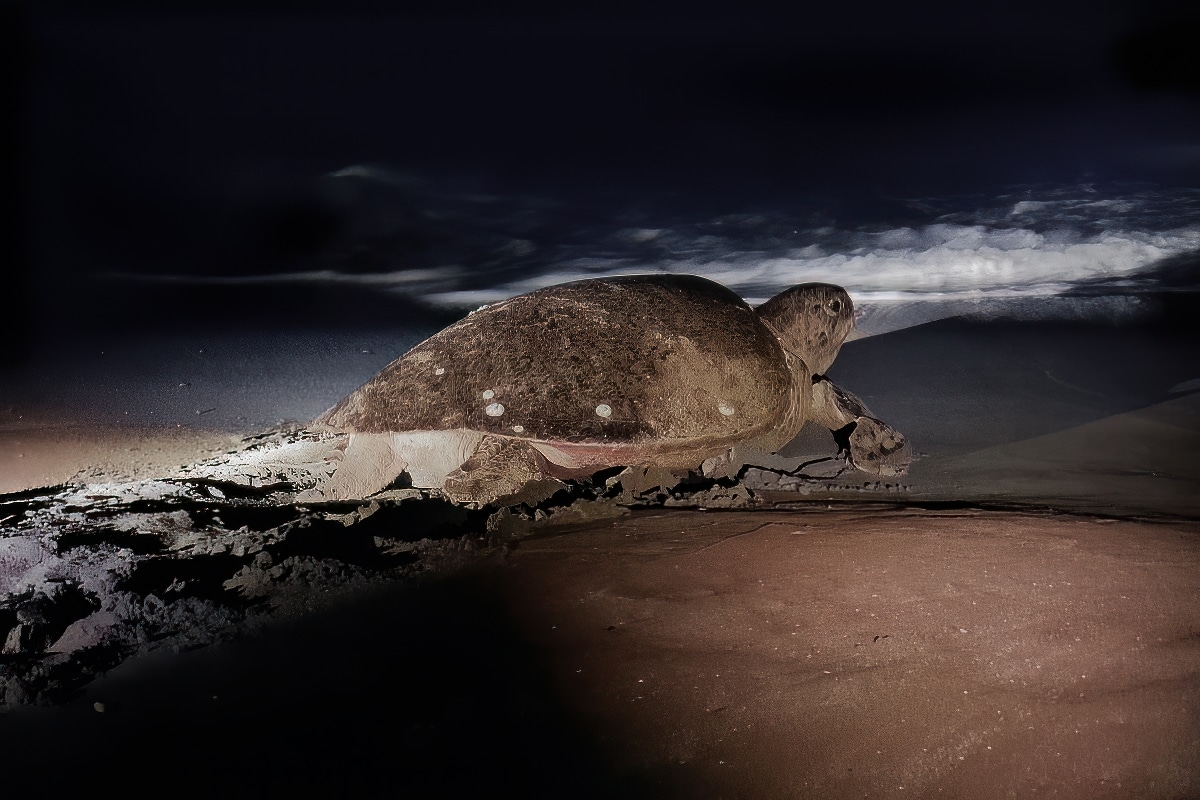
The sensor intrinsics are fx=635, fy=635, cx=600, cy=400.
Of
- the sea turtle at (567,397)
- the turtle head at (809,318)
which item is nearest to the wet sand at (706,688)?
the sea turtle at (567,397)

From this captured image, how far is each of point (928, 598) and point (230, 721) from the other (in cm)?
174

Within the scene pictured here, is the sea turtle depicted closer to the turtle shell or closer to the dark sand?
the turtle shell

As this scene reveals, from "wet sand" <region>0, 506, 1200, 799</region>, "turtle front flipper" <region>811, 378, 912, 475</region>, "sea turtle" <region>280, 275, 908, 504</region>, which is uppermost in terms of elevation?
"sea turtle" <region>280, 275, 908, 504</region>

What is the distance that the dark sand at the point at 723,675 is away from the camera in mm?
1144

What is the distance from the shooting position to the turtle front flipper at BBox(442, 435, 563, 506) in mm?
2604

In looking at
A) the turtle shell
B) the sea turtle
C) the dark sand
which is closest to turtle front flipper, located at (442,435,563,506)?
the sea turtle

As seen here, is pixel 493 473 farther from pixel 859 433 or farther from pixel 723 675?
pixel 859 433

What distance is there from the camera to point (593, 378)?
2.69 meters

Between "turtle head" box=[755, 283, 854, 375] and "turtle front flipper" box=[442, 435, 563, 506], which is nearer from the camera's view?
"turtle front flipper" box=[442, 435, 563, 506]

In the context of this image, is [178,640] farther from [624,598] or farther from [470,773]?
[624,598]

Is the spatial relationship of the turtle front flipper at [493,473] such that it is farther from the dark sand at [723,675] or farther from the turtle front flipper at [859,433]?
the turtle front flipper at [859,433]

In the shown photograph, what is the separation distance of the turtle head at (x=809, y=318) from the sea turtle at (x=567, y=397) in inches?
16.7

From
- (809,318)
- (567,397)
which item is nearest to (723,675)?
(567,397)

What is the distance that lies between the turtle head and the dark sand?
4.04 feet
